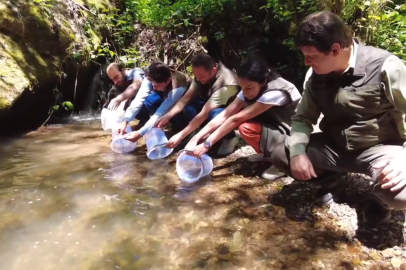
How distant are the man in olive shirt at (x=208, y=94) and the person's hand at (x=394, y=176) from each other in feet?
6.26

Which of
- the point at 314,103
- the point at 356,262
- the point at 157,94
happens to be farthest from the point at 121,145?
the point at 356,262

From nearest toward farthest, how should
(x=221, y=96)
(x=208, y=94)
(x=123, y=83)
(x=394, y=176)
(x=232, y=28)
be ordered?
1. (x=394, y=176)
2. (x=221, y=96)
3. (x=208, y=94)
4. (x=123, y=83)
5. (x=232, y=28)

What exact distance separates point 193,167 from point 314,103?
146cm

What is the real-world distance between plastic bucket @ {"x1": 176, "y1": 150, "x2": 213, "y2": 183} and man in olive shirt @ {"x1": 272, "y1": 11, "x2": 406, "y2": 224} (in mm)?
971

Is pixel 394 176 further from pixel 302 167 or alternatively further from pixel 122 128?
pixel 122 128

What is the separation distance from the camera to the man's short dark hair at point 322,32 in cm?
177

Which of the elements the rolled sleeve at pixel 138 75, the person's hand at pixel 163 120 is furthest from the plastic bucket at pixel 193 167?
the rolled sleeve at pixel 138 75

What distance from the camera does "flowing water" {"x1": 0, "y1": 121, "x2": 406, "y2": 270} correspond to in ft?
6.59

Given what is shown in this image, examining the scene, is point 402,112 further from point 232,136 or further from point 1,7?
point 1,7

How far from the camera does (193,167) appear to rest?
329cm

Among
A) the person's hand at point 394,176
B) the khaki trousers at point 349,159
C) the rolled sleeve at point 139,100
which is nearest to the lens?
the person's hand at point 394,176

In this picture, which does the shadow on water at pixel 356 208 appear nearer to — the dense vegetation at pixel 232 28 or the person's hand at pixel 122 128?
the person's hand at pixel 122 128

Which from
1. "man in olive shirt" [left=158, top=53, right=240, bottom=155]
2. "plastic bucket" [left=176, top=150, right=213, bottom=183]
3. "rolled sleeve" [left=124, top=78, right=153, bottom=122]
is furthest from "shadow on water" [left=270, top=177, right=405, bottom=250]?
"rolled sleeve" [left=124, top=78, right=153, bottom=122]

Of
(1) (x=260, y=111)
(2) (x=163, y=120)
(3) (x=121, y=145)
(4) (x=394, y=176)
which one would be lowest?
(3) (x=121, y=145)
